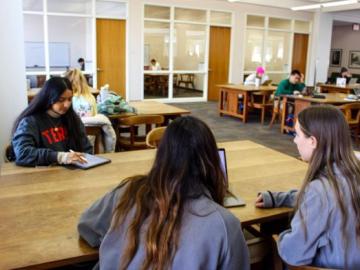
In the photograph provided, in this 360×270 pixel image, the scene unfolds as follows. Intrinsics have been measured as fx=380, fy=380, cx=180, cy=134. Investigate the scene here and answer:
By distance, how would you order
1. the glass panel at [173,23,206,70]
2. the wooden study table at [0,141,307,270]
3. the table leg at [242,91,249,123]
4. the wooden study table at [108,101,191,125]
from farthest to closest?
the glass panel at [173,23,206,70] < the table leg at [242,91,249,123] < the wooden study table at [108,101,191,125] < the wooden study table at [0,141,307,270]

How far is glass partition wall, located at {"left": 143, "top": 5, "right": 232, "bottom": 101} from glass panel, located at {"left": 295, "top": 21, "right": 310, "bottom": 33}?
2576mm

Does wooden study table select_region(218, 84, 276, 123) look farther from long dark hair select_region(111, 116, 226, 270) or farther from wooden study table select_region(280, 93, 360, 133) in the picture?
long dark hair select_region(111, 116, 226, 270)

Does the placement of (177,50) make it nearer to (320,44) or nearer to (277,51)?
(277,51)

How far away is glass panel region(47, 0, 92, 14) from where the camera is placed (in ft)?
28.6

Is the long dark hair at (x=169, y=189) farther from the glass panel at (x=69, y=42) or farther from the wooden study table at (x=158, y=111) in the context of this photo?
the glass panel at (x=69, y=42)

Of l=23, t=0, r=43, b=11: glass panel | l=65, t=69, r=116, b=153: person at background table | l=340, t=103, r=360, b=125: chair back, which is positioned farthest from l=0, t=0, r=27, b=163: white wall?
l=23, t=0, r=43, b=11: glass panel

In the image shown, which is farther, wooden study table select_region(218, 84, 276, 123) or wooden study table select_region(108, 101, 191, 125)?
wooden study table select_region(218, 84, 276, 123)

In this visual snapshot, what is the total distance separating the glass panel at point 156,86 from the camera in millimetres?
10245

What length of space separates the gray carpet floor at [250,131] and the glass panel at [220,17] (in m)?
2.96

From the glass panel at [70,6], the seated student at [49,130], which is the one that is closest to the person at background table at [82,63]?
the glass panel at [70,6]

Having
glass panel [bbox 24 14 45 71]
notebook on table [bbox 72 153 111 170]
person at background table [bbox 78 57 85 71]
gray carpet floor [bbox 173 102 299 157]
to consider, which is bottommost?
gray carpet floor [bbox 173 102 299 157]

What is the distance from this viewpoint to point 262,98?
8.08 meters

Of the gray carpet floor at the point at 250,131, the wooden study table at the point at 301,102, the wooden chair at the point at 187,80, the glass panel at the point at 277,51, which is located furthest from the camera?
the glass panel at the point at 277,51

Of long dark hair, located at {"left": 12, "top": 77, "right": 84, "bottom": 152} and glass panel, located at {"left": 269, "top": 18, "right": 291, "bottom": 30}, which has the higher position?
glass panel, located at {"left": 269, "top": 18, "right": 291, "bottom": 30}
